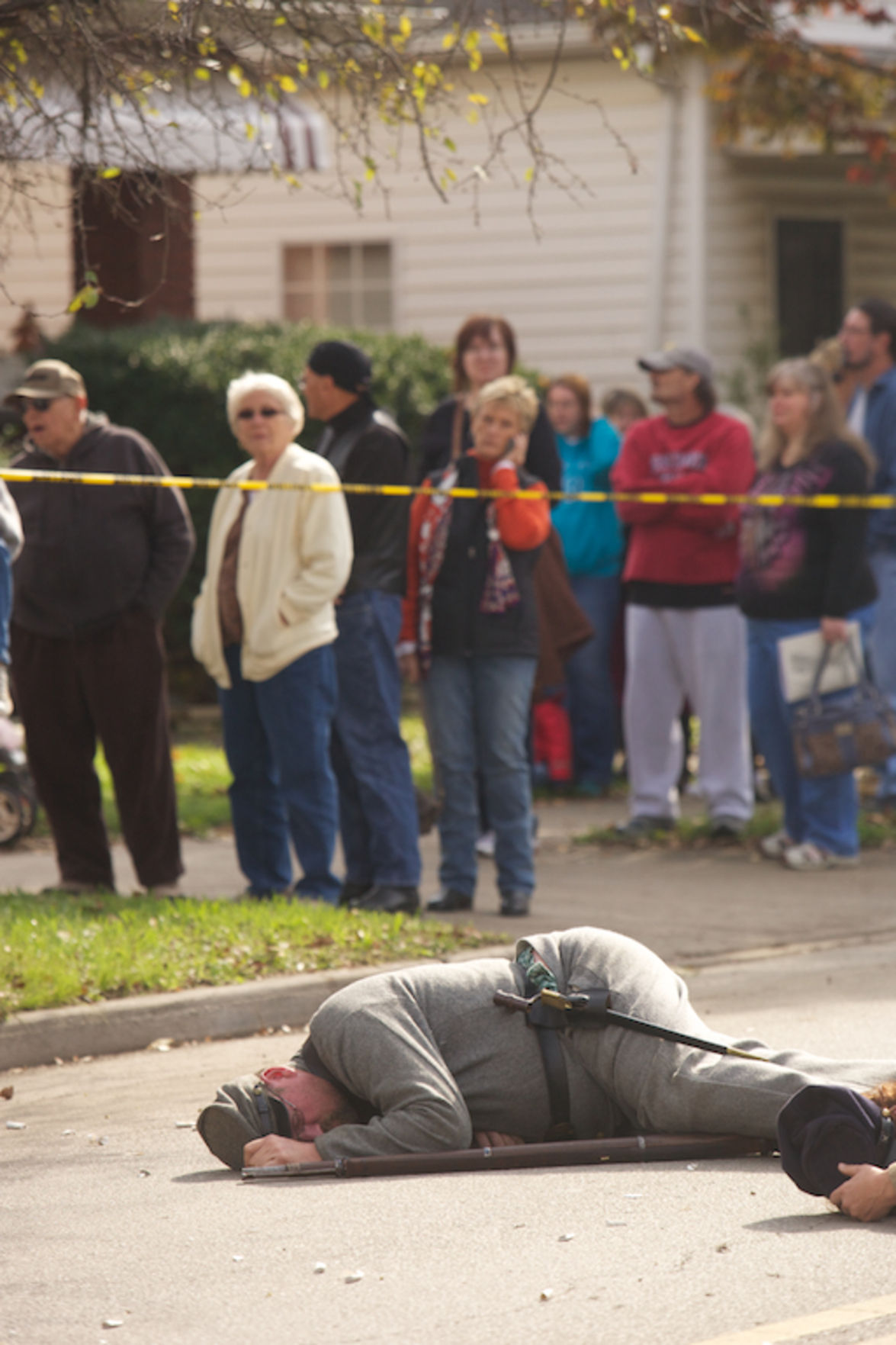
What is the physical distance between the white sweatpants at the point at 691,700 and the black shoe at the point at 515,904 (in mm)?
2296

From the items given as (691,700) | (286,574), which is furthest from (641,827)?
(286,574)

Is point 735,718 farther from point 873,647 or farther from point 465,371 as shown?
point 465,371

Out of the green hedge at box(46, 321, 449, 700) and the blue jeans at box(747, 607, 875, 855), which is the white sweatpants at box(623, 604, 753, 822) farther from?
the green hedge at box(46, 321, 449, 700)

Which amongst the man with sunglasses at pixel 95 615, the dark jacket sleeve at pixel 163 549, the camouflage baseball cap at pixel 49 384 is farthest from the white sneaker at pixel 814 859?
the camouflage baseball cap at pixel 49 384

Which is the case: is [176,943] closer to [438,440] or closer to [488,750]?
[488,750]

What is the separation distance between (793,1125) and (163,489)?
200 inches

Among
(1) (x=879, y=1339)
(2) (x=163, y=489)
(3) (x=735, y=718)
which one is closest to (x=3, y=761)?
(2) (x=163, y=489)

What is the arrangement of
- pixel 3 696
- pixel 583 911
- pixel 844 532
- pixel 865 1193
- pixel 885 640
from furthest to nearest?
pixel 885 640 < pixel 844 532 < pixel 583 911 < pixel 3 696 < pixel 865 1193

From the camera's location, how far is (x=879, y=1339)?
3891mm

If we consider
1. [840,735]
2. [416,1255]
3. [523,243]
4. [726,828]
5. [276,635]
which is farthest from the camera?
[523,243]

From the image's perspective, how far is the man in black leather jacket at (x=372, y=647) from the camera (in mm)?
8891

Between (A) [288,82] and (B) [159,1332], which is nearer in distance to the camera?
(B) [159,1332]

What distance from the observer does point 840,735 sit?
32.9 feet

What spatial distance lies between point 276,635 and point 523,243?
35.9 feet
